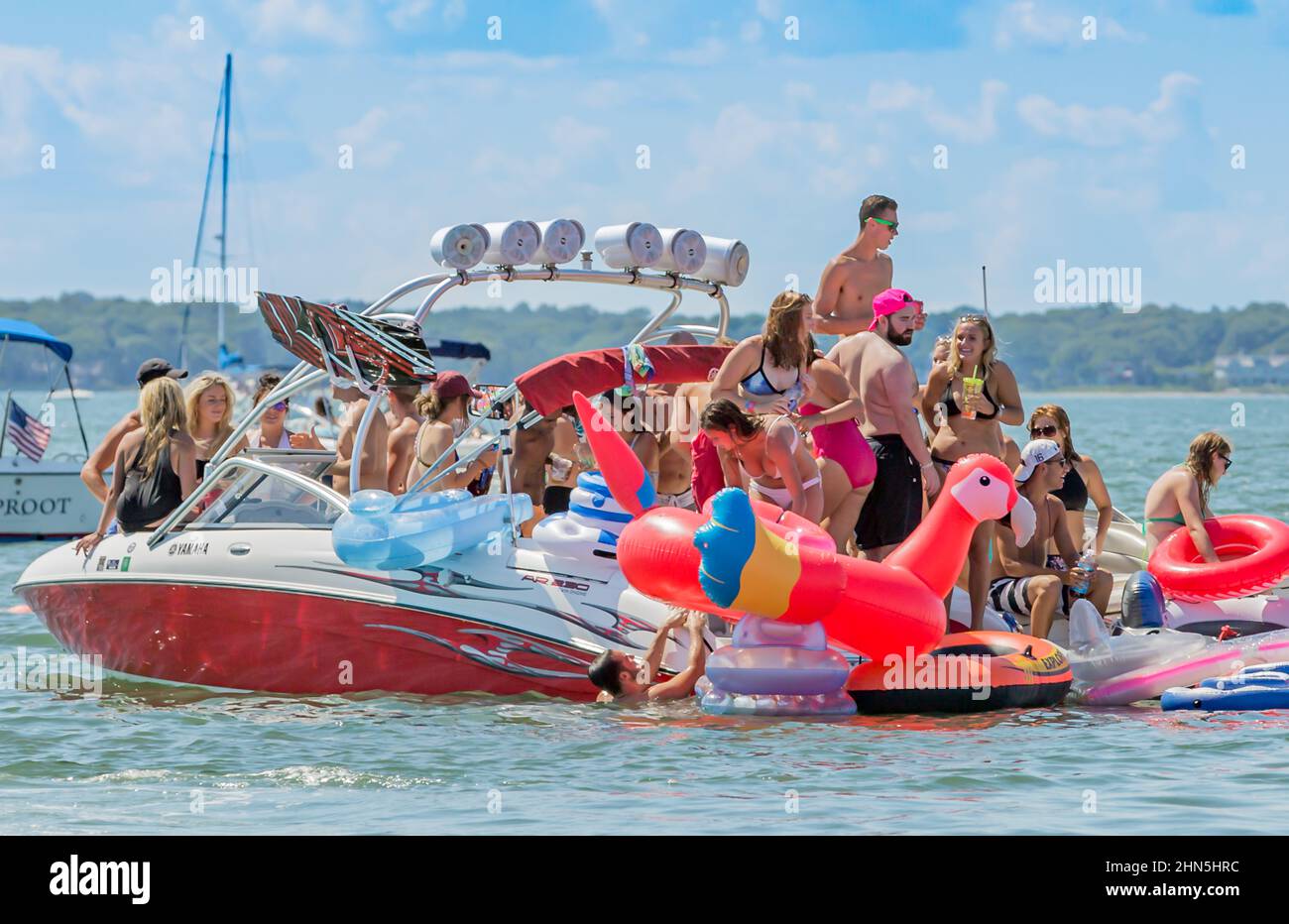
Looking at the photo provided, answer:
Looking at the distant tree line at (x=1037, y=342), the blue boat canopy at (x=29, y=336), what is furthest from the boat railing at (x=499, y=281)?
the distant tree line at (x=1037, y=342)

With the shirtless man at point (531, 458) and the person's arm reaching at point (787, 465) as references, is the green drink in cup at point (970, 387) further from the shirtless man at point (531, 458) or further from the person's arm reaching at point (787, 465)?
the shirtless man at point (531, 458)

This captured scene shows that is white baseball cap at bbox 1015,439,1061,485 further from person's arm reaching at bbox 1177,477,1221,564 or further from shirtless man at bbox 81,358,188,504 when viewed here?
shirtless man at bbox 81,358,188,504

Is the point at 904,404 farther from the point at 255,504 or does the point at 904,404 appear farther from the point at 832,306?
the point at 255,504

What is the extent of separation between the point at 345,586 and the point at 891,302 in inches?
119

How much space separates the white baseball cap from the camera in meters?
9.20

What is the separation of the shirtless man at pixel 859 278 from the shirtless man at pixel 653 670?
5.84 ft

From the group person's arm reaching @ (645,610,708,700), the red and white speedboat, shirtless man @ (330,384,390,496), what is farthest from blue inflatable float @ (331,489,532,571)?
person's arm reaching @ (645,610,708,700)

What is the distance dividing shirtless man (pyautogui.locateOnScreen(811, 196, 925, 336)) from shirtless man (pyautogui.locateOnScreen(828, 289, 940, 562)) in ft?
1.25

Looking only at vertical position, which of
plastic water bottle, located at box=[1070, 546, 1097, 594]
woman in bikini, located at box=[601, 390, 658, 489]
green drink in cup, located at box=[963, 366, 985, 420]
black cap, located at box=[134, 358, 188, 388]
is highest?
black cap, located at box=[134, 358, 188, 388]

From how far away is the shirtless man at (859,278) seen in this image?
9.21 meters

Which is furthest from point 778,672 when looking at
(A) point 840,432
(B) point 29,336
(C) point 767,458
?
(B) point 29,336

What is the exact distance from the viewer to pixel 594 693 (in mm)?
8523
